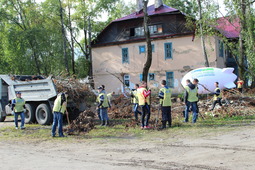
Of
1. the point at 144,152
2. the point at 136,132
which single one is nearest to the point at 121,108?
the point at 136,132

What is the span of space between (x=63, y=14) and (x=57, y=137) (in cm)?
2789

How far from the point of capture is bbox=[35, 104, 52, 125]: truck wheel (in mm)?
12898

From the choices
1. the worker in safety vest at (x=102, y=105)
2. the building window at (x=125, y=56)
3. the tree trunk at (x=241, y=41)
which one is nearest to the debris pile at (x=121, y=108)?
the worker in safety vest at (x=102, y=105)

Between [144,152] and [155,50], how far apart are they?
899 inches

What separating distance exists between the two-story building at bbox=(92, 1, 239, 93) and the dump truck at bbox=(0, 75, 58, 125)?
12.4 meters

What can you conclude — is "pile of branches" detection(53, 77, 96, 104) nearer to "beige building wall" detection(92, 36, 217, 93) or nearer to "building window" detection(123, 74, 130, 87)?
"beige building wall" detection(92, 36, 217, 93)

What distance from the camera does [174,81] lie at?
28.5 meters

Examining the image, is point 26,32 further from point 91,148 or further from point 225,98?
point 91,148

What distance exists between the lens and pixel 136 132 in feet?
33.8

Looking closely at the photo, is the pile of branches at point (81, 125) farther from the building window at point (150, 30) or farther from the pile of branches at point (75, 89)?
the building window at point (150, 30)

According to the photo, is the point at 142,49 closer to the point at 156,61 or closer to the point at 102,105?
the point at 156,61

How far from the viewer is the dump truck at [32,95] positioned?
1280 centimetres

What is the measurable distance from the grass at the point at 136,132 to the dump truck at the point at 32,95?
1121 mm

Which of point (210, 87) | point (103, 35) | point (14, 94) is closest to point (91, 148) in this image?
point (14, 94)
